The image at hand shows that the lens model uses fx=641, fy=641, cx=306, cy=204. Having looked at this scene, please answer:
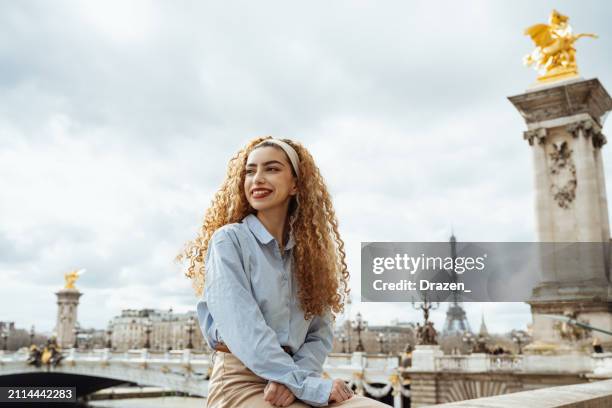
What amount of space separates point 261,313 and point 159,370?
40.9 meters

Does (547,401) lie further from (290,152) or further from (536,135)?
(536,135)

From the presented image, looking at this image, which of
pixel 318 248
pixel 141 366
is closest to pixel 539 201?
pixel 318 248

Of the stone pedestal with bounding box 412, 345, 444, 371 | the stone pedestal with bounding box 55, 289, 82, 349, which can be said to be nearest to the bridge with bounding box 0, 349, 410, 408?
the stone pedestal with bounding box 412, 345, 444, 371

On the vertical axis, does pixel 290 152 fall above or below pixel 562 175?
below

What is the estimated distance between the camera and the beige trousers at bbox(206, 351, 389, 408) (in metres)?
2.30

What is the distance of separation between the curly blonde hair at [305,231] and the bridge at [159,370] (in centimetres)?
1895

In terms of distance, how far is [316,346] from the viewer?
8.85 ft

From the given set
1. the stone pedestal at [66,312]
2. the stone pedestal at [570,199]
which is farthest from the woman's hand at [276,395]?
the stone pedestal at [66,312]

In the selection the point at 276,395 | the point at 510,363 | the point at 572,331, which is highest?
the point at 572,331

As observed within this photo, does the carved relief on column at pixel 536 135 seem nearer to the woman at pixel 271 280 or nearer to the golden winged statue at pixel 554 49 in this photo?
the golden winged statue at pixel 554 49

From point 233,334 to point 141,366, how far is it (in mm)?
42841

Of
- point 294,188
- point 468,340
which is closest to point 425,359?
point 468,340

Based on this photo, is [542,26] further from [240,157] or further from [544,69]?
[240,157]

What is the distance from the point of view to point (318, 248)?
2.80 m
